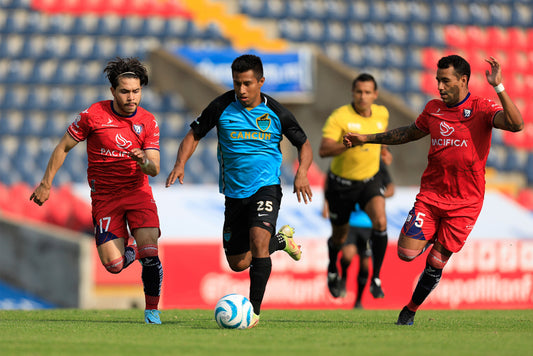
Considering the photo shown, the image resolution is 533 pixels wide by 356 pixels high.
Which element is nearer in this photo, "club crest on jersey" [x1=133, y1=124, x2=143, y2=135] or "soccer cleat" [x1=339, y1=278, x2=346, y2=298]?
"club crest on jersey" [x1=133, y1=124, x2=143, y2=135]

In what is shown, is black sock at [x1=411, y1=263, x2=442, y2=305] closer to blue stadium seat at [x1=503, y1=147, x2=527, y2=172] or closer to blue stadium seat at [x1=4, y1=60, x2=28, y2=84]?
blue stadium seat at [x1=503, y1=147, x2=527, y2=172]

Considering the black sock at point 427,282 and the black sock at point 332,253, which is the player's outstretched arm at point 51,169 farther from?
the black sock at point 332,253

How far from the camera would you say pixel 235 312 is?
7.27 meters

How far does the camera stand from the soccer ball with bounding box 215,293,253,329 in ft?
23.8

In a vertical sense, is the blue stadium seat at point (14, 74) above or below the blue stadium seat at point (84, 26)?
below

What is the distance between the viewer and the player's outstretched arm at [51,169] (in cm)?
763

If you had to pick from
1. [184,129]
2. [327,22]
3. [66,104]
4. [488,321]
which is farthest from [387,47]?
[488,321]

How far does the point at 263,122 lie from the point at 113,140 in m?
1.29

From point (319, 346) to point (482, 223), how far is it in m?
9.36

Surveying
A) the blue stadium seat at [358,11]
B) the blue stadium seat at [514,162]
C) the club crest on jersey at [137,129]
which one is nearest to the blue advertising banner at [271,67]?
the blue stadium seat at [358,11]

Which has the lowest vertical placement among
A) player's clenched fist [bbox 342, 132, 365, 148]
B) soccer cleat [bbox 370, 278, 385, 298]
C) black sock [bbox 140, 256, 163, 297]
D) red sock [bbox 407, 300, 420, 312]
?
soccer cleat [bbox 370, 278, 385, 298]

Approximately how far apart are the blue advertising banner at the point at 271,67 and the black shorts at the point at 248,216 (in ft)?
38.0

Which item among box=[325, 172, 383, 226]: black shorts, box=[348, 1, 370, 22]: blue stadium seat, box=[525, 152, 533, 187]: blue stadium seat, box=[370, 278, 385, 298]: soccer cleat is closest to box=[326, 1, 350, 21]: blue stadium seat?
box=[348, 1, 370, 22]: blue stadium seat

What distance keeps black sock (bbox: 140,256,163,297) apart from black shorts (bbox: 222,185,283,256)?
68 centimetres
